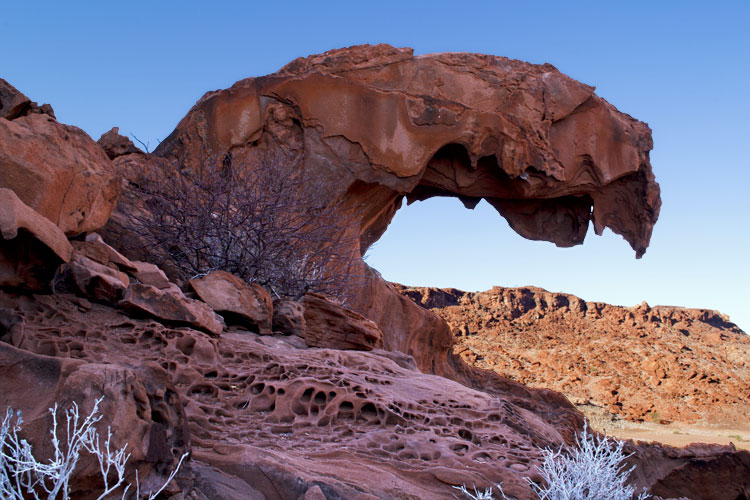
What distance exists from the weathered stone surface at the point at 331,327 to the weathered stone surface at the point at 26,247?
2.08 meters

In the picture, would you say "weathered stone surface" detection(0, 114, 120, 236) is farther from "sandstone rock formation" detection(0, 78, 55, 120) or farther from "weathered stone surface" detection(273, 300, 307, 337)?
"weathered stone surface" detection(273, 300, 307, 337)

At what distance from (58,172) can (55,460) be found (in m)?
2.19

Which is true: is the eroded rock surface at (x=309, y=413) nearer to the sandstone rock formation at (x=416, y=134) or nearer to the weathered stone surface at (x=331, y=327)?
the weathered stone surface at (x=331, y=327)

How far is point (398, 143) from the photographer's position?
29.6 ft

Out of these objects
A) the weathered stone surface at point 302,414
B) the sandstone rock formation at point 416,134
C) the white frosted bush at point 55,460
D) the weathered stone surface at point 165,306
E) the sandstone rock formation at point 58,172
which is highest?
the sandstone rock formation at point 416,134

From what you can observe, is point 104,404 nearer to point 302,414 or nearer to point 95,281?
point 302,414

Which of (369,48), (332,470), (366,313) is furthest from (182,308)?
(369,48)

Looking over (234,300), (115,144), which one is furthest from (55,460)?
(115,144)

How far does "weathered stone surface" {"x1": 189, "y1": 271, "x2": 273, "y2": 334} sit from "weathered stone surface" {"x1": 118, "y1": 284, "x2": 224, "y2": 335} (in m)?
0.54

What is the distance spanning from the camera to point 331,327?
509 cm

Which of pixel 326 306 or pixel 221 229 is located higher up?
pixel 221 229

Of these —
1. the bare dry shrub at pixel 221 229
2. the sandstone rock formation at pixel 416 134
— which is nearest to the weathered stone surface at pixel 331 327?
the bare dry shrub at pixel 221 229

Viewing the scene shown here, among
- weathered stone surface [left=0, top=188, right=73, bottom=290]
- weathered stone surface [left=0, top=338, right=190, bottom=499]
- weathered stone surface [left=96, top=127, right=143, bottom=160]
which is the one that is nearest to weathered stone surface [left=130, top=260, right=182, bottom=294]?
weathered stone surface [left=0, top=188, right=73, bottom=290]

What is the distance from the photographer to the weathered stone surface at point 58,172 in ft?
10.8
